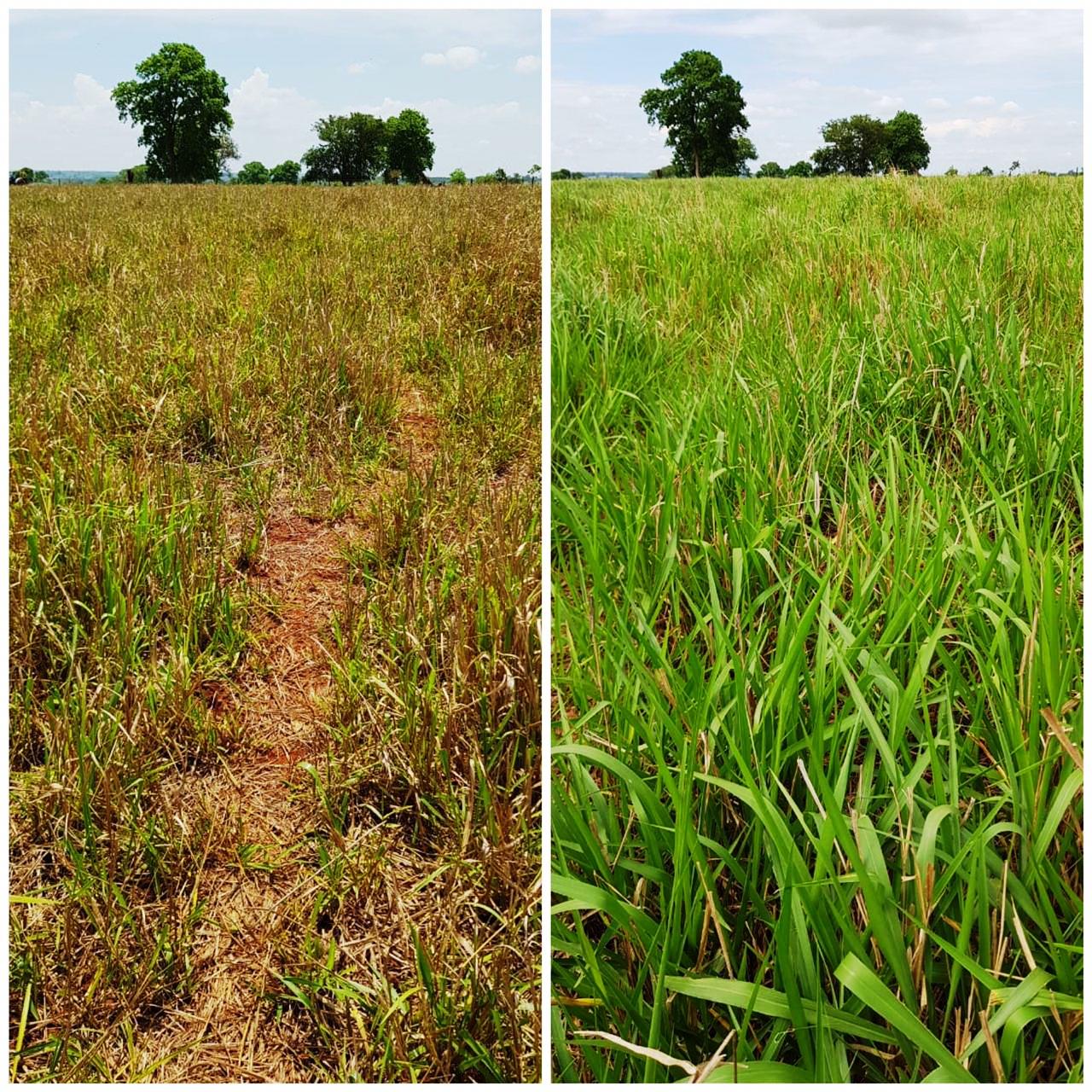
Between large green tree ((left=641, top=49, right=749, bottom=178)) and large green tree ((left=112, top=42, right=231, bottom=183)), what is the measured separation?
101 cm

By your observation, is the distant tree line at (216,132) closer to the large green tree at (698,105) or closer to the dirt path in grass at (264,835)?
the large green tree at (698,105)

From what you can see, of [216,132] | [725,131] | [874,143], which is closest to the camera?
[725,131]

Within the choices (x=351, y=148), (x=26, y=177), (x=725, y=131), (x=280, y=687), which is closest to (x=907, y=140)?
(x=725, y=131)

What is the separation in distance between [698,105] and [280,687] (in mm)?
1243

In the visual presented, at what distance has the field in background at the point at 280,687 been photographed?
39.8 inches

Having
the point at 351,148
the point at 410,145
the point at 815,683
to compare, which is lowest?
the point at 815,683

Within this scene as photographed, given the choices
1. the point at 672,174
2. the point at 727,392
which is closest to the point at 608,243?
the point at 672,174

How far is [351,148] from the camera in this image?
1936 millimetres

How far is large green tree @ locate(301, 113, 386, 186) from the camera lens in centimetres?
169

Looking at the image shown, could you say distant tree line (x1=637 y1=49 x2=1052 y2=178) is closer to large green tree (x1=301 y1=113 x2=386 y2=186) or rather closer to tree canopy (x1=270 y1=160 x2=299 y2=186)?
large green tree (x1=301 y1=113 x2=386 y2=186)

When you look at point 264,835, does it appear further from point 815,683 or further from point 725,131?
point 725,131

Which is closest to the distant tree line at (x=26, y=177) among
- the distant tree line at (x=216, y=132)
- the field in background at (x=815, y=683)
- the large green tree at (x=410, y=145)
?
the distant tree line at (x=216, y=132)

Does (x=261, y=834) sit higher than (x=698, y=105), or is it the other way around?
(x=698, y=105)

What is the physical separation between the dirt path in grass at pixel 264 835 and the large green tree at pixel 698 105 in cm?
104
